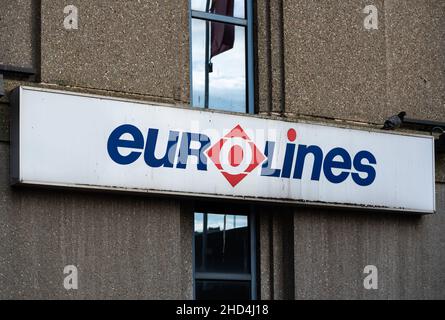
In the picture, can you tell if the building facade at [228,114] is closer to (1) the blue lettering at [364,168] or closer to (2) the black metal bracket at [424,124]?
(2) the black metal bracket at [424,124]

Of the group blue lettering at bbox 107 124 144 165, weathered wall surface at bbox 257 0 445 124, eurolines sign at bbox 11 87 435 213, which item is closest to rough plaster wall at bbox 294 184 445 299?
eurolines sign at bbox 11 87 435 213

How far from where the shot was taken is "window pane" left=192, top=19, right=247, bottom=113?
1268cm

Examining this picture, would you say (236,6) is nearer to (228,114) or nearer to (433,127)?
(228,114)

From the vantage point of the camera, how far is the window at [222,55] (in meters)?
12.7

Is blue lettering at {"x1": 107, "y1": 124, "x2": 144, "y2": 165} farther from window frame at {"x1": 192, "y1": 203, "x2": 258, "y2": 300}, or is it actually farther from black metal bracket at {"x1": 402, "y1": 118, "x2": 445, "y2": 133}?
black metal bracket at {"x1": 402, "y1": 118, "x2": 445, "y2": 133}

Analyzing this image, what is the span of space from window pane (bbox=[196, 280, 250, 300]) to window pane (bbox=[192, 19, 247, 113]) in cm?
192

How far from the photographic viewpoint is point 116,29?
11867 mm

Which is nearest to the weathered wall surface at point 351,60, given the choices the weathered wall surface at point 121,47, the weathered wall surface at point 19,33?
the weathered wall surface at point 121,47

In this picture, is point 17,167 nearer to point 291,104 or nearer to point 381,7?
point 291,104

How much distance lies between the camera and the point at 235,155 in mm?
12156

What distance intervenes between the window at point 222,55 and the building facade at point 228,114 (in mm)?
16

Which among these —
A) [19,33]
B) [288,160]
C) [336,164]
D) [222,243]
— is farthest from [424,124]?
[19,33]

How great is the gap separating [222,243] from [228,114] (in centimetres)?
141

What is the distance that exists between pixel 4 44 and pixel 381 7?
479cm
